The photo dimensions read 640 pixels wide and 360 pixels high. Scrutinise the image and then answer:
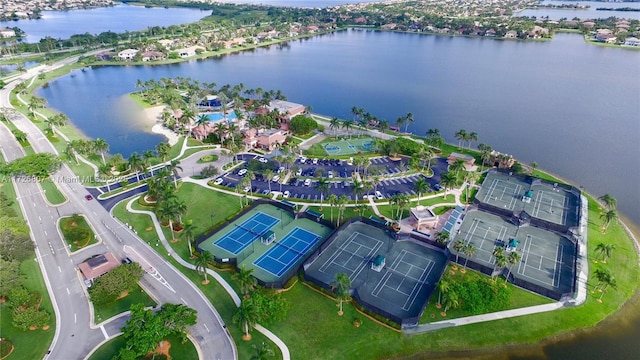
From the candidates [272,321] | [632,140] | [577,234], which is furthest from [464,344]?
[632,140]

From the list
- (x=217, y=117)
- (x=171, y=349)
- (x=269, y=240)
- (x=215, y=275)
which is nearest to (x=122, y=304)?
(x=171, y=349)

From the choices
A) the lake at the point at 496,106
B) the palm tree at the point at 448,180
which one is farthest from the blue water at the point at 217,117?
the palm tree at the point at 448,180

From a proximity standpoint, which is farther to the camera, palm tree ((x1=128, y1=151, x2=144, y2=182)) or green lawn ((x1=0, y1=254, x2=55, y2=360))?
palm tree ((x1=128, y1=151, x2=144, y2=182))

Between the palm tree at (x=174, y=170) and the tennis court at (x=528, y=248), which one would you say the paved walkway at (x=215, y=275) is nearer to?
the palm tree at (x=174, y=170)

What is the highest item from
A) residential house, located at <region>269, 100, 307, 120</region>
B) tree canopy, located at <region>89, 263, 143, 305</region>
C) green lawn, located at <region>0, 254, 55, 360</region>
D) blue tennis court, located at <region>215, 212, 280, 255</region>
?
residential house, located at <region>269, 100, 307, 120</region>

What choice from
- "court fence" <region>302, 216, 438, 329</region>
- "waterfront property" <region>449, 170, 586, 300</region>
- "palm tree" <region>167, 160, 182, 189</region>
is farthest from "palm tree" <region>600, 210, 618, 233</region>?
"palm tree" <region>167, 160, 182, 189</region>

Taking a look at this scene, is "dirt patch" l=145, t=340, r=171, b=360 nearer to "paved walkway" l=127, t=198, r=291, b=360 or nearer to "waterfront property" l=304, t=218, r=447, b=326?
"paved walkway" l=127, t=198, r=291, b=360
